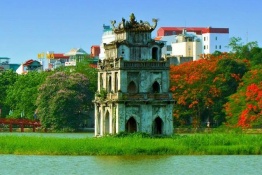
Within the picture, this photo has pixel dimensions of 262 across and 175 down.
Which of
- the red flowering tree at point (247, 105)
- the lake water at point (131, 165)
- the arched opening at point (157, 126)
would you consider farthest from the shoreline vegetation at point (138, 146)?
the red flowering tree at point (247, 105)

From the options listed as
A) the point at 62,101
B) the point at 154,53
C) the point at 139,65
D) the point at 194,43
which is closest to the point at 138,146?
the point at 139,65

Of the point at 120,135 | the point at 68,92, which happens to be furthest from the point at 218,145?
the point at 68,92

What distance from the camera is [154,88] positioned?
240 feet

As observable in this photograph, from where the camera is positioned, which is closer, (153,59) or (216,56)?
(153,59)

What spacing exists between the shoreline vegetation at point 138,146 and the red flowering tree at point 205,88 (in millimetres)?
34297

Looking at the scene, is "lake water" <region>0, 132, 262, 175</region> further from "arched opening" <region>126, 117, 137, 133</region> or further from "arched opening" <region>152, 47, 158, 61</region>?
"arched opening" <region>152, 47, 158, 61</region>

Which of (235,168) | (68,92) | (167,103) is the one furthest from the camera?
(68,92)

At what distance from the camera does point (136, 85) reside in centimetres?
7219

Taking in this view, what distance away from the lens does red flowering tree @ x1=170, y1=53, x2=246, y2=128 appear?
10256 cm

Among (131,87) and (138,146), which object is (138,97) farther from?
(138,146)

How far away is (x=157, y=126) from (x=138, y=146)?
9.57 m

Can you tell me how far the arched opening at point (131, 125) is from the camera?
241 ft

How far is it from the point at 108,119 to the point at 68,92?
31.0 m

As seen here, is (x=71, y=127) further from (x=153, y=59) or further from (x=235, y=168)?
(x=235, y=168)
